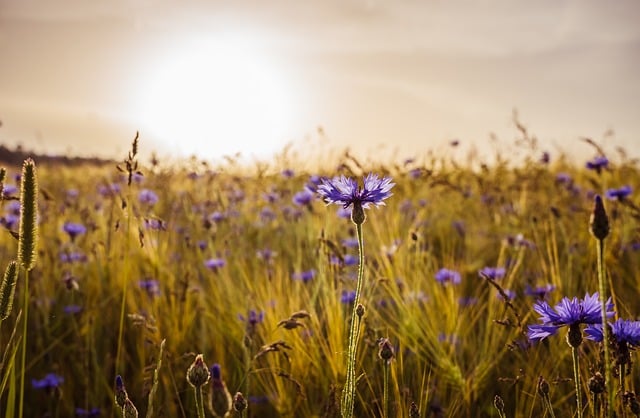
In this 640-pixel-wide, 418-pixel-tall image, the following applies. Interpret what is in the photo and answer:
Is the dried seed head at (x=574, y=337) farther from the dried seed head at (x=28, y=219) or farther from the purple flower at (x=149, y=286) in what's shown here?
the purple flower at (x=149, y=286)

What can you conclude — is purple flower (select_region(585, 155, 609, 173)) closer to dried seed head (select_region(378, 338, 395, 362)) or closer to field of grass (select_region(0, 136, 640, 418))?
field of grass (select_region(0, 136, 640, 418))

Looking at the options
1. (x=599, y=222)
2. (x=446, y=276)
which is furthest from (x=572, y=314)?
(x=446, y=276)

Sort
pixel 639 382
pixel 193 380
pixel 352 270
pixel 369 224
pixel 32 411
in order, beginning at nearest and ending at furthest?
pixel 193 380, pixel 639 382, pixel 32 411, pixel 352 270, pixel 369 224

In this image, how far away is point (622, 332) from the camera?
3.19ft

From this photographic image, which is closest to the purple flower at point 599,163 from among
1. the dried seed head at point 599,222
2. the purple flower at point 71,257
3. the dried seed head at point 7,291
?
the dried seed head at point 599,222

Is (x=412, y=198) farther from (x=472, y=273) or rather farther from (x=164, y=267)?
(x=164, y=267)

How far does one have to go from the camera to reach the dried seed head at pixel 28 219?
958 mm

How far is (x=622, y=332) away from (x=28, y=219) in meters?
1.03

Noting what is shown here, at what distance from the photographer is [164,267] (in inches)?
99.0

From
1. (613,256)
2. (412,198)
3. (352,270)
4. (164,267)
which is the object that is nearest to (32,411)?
(164,267)

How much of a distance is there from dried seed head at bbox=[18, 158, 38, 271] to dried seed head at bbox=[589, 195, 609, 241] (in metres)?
0.88

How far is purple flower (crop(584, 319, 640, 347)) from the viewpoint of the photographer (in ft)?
3.14

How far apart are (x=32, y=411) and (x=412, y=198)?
3431 mm

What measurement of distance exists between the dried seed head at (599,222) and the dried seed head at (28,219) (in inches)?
34.6
